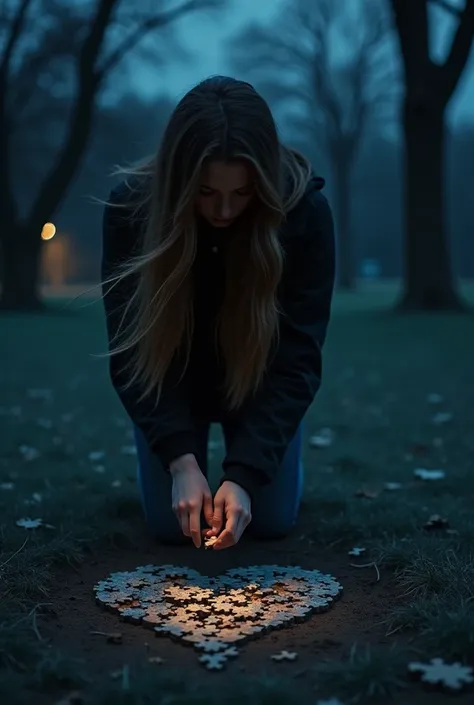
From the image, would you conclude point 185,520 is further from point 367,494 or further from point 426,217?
point 426,217

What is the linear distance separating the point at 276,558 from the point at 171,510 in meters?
0.38

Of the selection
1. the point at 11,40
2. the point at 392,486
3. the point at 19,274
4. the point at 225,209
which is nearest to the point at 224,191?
the point at 225,209

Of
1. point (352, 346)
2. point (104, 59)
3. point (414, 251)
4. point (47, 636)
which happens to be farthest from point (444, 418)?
point (104, 59)

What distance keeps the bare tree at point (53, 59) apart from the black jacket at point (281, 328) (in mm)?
15558

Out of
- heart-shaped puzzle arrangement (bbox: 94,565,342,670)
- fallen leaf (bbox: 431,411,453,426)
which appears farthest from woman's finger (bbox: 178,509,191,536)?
fallen leaf (bbox: 431,411,453,426)

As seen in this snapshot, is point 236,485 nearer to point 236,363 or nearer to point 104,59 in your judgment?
point 236,363

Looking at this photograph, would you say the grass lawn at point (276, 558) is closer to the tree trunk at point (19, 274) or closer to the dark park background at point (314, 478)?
the dark park background at point (314, 478)

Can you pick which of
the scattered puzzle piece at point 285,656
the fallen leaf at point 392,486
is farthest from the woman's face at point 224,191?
the fallen leaf at point 392,486

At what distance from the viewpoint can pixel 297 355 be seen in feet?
9.21

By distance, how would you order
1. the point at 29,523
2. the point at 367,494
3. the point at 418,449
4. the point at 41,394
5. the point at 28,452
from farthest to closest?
the point at 41,394 → the point at 418,449 → the point at 28,452 → the point at 367,494 → the point at 29,523

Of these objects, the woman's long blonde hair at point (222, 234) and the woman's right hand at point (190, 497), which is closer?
the woman's right hand at point (190, 497)

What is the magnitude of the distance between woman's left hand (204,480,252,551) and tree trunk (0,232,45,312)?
16.3 metres

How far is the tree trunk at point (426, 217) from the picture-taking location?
14.7 m

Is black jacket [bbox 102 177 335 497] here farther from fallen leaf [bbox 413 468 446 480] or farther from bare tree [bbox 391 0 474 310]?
bare tree [bbox 391 0 474 310]
